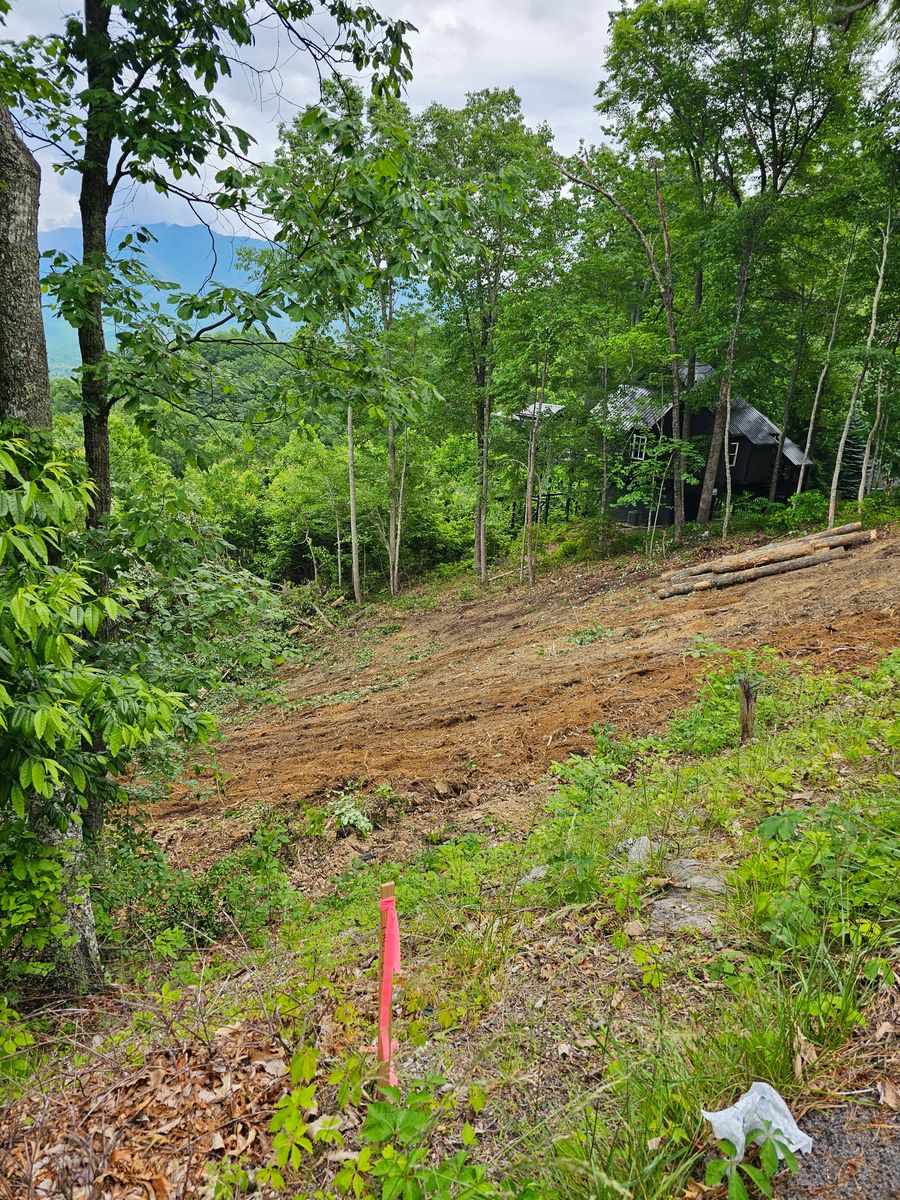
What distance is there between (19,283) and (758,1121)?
5.13 m

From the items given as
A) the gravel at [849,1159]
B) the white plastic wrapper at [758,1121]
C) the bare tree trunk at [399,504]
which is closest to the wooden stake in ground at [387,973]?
the white plastic wrapper at [758,1121]

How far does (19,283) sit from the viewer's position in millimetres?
3559

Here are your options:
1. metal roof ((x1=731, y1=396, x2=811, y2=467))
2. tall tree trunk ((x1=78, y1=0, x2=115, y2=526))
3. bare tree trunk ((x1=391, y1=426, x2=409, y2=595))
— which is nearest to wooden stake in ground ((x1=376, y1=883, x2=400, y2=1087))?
tall tree trunk ((x1=78, y1=0, x2=115, y2=526))

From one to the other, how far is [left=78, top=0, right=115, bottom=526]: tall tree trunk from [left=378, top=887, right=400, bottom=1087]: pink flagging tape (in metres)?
2.87

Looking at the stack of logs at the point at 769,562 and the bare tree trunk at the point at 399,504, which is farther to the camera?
the bare tree trunk at the point at 399,504

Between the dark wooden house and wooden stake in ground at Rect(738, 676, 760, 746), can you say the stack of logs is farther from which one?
the dark wooden house

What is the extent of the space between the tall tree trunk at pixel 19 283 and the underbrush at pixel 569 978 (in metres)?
3.36

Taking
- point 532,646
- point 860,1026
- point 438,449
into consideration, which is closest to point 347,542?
point 438,449

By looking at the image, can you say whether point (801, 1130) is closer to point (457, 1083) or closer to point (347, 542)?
point (457, 1083)

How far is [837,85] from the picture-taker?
14.5m

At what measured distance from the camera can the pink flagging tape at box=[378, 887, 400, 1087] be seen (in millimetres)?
2125

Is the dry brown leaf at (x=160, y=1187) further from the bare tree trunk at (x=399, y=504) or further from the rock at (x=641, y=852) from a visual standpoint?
the bare tree trunk at (x=399, y=504)

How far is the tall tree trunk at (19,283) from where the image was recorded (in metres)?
3.46

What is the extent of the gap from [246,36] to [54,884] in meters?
5.11
